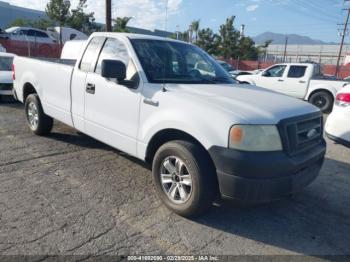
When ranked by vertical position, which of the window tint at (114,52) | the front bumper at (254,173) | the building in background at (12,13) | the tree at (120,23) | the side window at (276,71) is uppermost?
the building in background at (12,13)

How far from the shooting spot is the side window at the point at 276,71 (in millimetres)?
13422

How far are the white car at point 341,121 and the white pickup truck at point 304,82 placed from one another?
6.52 meters

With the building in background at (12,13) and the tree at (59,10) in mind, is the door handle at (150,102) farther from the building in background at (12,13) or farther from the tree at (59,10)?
the building in background at (12,13)

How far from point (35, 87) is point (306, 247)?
5012 millimetres

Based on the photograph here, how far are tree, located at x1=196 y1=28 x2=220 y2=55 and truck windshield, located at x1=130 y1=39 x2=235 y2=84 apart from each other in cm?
3854

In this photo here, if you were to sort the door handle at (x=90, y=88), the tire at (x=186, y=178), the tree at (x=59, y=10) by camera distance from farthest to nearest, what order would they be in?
the tree at (x=59, y=10) → the door handle at (x=90, y=88) → the tire at (x=186, y=178)

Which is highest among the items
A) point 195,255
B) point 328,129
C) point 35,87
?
point 35,87

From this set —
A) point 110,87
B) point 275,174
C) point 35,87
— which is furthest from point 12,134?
point 275,174

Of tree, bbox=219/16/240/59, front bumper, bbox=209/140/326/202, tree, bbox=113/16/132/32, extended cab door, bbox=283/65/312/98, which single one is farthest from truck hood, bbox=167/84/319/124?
tree, bbox=219/16/240/59

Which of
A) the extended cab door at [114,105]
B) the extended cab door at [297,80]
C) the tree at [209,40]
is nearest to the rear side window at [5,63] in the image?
the extended cab door at [114,105]

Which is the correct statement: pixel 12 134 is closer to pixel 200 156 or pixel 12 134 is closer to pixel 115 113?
pixel 115 113

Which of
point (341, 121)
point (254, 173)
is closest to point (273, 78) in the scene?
point (341, 121)

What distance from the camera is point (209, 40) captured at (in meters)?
42.4

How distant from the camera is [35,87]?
6.00 m
